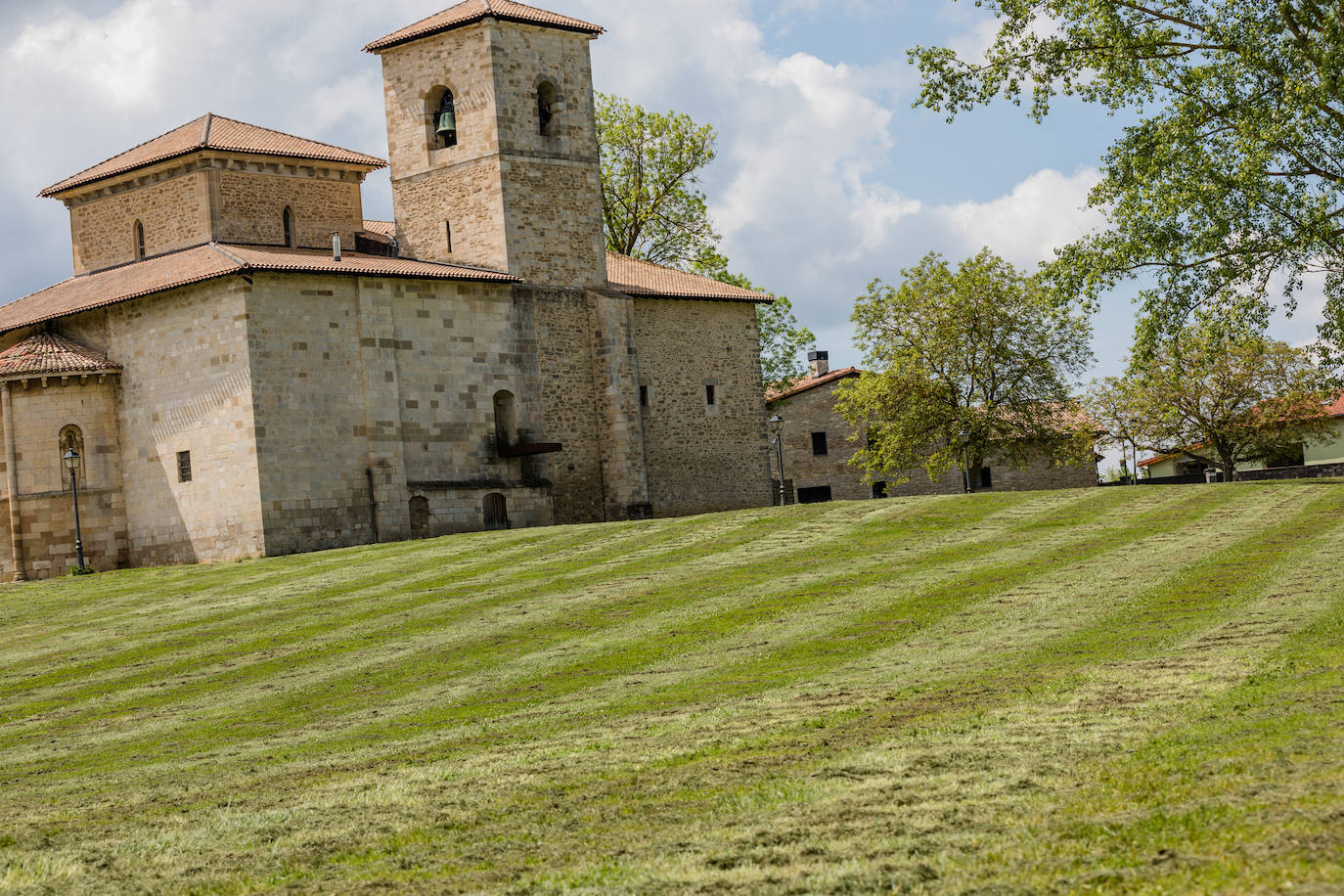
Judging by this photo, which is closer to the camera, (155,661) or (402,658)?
(402,658)

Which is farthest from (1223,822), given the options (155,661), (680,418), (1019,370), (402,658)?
(1019,370)

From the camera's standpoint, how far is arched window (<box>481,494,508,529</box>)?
3662cm

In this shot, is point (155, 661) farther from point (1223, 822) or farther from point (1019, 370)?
point (1019, 370)

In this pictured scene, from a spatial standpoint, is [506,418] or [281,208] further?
[281,208]

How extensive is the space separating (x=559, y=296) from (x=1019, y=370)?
18110 mm

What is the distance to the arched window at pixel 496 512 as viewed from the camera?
36625 mm

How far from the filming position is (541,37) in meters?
39.5

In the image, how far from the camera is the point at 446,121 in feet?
127

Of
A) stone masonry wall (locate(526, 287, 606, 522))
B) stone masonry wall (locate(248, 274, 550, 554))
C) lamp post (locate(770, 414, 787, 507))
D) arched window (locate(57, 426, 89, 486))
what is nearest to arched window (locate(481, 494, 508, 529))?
stone masonry wall (locate(248, 274, 550, 554))

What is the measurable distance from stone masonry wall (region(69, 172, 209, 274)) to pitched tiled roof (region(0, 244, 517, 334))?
491 mm

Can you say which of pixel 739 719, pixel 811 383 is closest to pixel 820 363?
pixel 811 383

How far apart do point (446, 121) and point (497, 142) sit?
5.81 feet

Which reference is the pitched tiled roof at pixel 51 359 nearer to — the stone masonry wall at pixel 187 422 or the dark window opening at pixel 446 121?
the stone masonry wall at pixel 187 422

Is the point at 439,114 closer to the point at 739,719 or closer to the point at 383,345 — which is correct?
the point at 383,345
